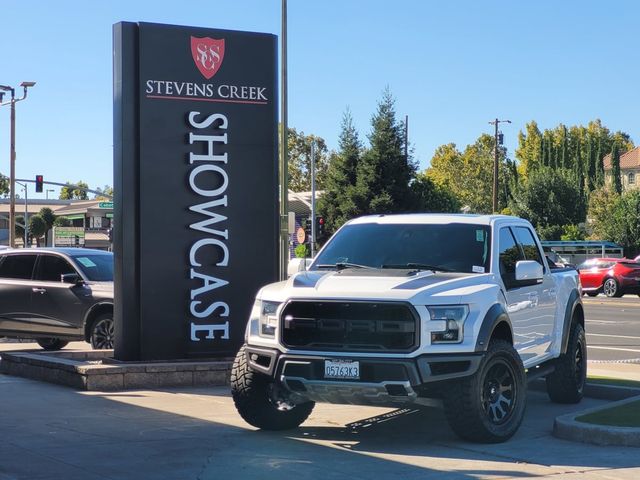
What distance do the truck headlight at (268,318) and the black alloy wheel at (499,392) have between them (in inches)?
70.2

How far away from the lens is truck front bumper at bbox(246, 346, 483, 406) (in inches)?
Answer: 296

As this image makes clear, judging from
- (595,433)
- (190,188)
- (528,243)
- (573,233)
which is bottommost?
(595,433)

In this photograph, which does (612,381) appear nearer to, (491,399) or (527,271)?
(527,271)

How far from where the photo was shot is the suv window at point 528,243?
9.94 m

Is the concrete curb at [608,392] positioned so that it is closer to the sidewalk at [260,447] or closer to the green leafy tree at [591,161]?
the sidewalk at [260,447]

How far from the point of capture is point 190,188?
1222 centimetres

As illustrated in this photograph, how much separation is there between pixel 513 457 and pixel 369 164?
1920 inches

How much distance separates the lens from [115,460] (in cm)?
733

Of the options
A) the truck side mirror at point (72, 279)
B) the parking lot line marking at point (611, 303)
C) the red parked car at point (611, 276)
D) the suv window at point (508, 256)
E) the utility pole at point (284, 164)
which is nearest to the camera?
the suv window at point (508, 256)

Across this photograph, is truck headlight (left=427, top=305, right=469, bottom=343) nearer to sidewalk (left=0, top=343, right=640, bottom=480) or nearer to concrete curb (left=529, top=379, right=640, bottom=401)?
sidewalk (left=0, top=343, right=640, bottom=480)

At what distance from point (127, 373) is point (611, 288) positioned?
91.1ft

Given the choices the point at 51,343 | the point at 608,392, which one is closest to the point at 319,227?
the point at 51,343

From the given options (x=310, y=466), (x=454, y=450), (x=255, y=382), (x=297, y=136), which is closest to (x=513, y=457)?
(x=454, y=450)

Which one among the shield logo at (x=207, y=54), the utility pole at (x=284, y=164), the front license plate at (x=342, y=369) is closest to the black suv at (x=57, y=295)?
the shield logo at (x=207, y=54)
